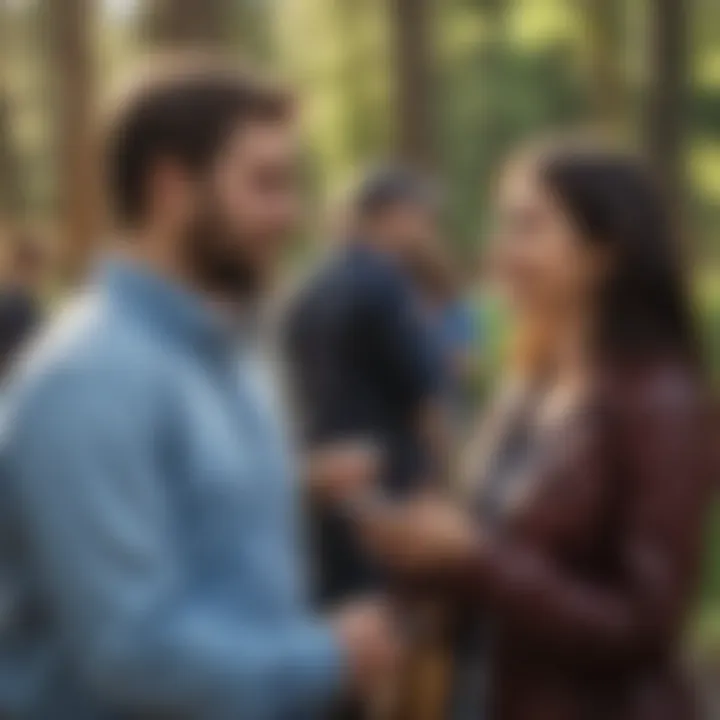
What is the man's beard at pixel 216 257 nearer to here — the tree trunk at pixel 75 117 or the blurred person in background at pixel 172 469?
the blurred person in background at pixel 172 469

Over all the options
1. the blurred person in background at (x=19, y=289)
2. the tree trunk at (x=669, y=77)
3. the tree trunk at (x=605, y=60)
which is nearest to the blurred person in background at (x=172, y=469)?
the blurred person in background at (x=19, y=289)

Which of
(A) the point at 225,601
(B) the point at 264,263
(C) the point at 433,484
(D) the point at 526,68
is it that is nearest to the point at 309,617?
(A) the point at 225,601

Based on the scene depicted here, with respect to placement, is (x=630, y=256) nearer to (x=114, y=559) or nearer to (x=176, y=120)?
(x=176, y=120)

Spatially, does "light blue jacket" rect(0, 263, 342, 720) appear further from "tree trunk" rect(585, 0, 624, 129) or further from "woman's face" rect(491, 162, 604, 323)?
"tree trunk" rect(585, 0, 624, 129)

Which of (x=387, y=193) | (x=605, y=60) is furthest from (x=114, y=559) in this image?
(x=605, y=60)

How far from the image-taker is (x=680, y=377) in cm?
312

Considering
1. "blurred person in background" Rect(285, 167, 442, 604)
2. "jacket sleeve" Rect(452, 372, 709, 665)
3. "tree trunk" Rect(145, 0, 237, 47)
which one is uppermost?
"tree trunk" Rect(145, 0, 237, 47)

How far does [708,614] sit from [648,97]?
1080 cm

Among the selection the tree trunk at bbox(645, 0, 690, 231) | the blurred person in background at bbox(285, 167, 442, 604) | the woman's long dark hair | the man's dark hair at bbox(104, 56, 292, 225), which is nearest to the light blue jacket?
the man's dark hair at bbox(104, 56, 292, 225)

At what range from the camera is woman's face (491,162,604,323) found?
10.8 ft

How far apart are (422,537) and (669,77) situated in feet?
51.0

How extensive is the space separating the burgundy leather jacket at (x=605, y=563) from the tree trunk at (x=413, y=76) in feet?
48.1

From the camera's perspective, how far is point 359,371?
19.2ft

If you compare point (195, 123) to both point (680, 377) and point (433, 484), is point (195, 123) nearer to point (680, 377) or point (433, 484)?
point (680, 377)
